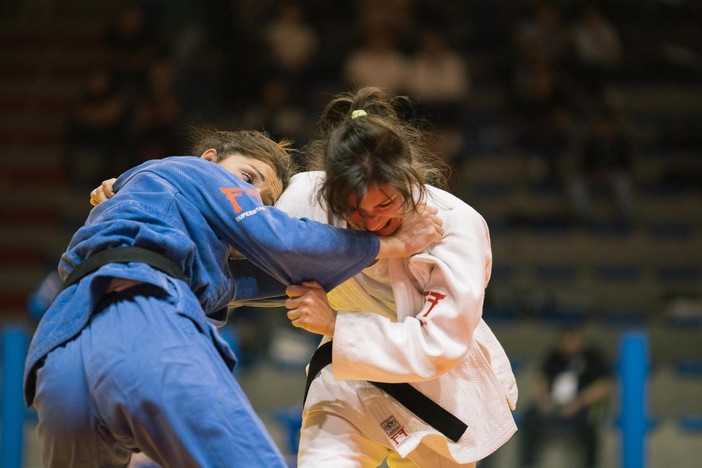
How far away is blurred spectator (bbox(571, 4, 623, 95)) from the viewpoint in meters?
8.75

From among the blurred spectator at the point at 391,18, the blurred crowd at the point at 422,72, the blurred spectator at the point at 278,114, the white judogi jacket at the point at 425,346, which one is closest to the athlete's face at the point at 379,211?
the white judogi jacket at the point at 425,346

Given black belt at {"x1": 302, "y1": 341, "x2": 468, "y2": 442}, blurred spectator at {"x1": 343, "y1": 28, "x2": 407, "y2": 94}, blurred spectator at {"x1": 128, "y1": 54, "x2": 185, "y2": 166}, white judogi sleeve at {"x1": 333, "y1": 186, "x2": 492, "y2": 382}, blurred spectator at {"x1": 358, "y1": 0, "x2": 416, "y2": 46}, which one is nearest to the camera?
white judogi sleeve at {"x1": 333, "y1": 186, "x2": 492, "y2": 382}

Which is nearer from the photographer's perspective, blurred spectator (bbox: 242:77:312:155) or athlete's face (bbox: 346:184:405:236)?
athlete's face (bbox: 346:184:405:236)

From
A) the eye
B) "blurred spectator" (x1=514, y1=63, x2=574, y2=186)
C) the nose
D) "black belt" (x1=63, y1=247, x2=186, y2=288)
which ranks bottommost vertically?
"blurred spectator" (x1=514, y1=63, x2=574, y2=186)

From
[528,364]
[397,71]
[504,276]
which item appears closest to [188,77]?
[397,71]

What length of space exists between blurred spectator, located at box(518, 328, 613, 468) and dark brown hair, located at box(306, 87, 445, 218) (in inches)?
124

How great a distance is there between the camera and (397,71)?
8328 millimetres

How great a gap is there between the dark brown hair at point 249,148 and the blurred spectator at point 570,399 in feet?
Result: 10.1

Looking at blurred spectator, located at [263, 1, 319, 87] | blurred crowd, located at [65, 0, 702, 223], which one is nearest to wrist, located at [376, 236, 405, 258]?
blurred crowd, located at [65, 0, 702, 223]

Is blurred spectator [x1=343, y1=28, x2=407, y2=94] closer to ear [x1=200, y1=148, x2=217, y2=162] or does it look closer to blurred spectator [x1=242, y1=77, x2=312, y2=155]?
blurred spectator [x1=242, y1=77, x2=312, y2=155]

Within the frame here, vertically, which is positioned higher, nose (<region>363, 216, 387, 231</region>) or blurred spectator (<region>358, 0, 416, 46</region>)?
nose (<region>363, 216, 387, 231</region>)

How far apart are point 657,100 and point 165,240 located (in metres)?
7.57

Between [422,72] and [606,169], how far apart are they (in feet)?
5.78

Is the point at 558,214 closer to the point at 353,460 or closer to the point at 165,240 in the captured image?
the point at 353,460
